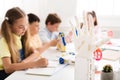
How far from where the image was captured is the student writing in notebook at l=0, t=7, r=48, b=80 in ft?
5.31

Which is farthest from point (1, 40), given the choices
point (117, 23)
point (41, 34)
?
point (117, 23)

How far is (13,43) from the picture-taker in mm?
1733

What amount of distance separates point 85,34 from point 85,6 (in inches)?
87.0

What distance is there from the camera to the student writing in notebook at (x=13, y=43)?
1.62 meters

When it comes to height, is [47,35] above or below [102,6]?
below

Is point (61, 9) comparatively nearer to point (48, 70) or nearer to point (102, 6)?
point (102, 6)

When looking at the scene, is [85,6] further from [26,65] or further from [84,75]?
[84,75]

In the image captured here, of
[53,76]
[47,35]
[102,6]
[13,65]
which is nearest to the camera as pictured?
[53,76]

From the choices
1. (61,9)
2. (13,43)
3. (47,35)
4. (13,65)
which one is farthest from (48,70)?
(61,9)

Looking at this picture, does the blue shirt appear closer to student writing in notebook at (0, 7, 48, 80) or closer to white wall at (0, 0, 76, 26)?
white wall at (0, 0, 76, 26)

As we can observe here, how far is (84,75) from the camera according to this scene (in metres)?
1.20

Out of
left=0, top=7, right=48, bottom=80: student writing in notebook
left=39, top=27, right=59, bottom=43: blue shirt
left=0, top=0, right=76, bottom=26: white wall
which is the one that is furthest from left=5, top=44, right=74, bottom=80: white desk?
left=0, top=0, right=76, bottom=26: white wall

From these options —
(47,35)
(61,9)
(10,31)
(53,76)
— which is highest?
(61,9)

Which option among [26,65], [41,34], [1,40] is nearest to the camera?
[26,65]
